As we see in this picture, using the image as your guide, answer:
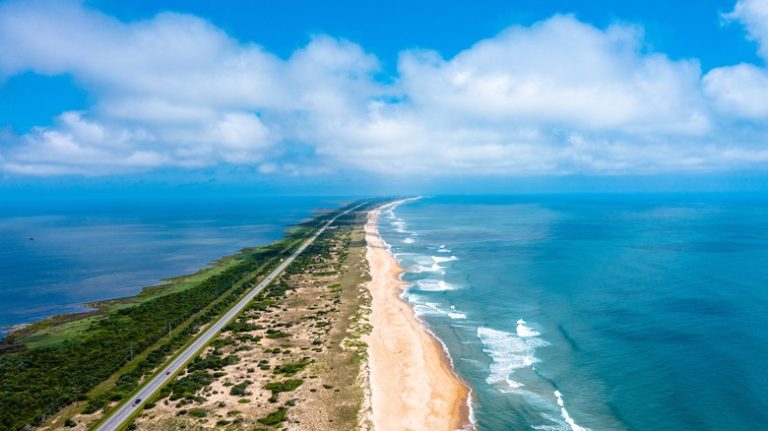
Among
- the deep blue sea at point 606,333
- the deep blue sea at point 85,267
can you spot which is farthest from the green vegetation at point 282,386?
the deep blue sea at point 85,267

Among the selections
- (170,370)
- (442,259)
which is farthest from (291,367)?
(442,259)

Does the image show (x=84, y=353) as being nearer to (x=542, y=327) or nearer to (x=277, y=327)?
(x=277, y=327)

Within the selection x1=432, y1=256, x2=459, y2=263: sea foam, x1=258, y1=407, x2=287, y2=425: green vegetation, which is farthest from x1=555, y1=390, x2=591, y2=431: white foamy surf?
x1=432, y1=256, x2=459, y2=263: sea foam

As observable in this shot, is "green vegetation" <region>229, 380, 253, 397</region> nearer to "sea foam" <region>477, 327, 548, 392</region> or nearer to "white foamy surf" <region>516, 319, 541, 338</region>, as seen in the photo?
"sea foam" <region>477, 327, 548, 392</region>

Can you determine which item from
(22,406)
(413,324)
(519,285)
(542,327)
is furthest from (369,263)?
(22,406)

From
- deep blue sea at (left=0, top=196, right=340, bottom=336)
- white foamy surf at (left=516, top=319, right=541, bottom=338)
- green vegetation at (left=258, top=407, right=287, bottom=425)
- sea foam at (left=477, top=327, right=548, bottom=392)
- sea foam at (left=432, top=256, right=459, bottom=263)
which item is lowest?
sea foam at (left=477, top=327, right=548, bottom=392)

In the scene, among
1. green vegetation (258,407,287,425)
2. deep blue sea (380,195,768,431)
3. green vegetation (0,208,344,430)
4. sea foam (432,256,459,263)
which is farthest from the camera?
sea foam (432,256,459,263)

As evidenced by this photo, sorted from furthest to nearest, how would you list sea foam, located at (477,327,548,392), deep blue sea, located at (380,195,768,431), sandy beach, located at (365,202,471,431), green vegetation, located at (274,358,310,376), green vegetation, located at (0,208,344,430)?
green vegetation, located at (274,358,310,376) < sea foam, located at (477,327,548,392) < green vegetation, located at (0,208,344,430) < deep blue sea, located at (380,195,768,431) < sandy beach, located at (365,202,471,431)
